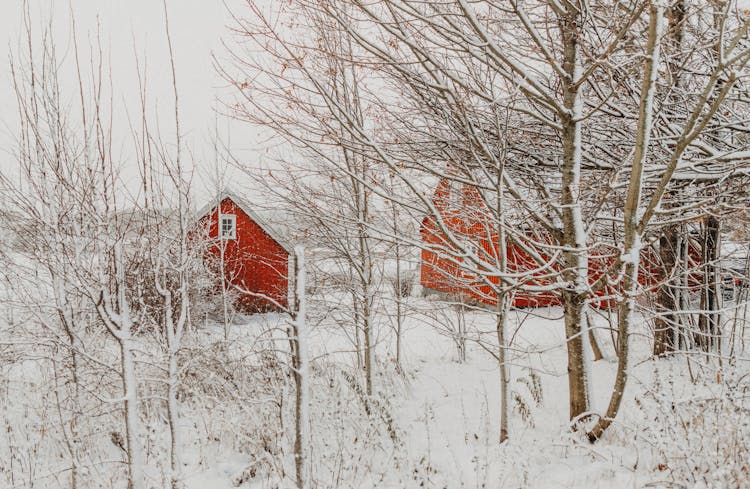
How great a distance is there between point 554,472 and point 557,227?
2320mm

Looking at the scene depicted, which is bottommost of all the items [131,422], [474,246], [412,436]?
[412,436]

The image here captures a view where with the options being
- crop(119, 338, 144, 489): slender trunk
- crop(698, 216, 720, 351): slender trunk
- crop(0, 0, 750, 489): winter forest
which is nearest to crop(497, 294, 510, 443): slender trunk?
crop(0, 0, 750, 489): winter forest

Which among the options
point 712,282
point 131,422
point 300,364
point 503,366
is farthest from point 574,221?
point 712,282

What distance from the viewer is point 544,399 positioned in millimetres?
6156

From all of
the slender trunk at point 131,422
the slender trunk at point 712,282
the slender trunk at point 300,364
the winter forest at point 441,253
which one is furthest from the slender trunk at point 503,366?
the slender trunk at point 712,282

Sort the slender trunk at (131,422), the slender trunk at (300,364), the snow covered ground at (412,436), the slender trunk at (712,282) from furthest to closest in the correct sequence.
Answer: the slender trunk at (712,282) < the snow covered ground at (412,436) < the slender trunk at (131,422) < the slender trunk at (300,364)

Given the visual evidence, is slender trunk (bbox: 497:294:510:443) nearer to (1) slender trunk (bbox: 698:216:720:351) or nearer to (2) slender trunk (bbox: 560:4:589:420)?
(2) slender trunk (bbox: 560:4:589:420)

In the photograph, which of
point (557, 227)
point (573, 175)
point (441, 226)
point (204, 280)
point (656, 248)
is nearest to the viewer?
point (441, 226)

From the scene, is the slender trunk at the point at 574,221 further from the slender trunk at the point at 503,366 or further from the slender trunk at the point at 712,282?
the slender trunk at the point at 712,282

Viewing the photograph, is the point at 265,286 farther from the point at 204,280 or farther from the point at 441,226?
the point at 441,226

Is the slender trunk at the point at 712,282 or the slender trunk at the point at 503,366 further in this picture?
the slender trunk at the point at 712,282

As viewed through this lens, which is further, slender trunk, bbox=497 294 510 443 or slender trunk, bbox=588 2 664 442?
slender trunk, bbox=497 294 510 443

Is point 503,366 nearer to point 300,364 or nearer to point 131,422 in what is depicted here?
point 300,364

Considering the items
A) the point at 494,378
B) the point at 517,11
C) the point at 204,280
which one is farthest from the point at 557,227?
the point at 204,280
